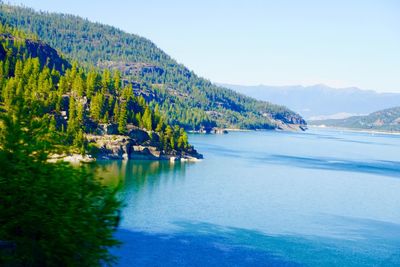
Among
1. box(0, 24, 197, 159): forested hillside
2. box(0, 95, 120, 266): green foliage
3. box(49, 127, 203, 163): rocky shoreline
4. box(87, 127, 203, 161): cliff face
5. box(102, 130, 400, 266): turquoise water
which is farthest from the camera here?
box(0, 24, 197, 159): forested hillside

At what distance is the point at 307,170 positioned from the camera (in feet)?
501

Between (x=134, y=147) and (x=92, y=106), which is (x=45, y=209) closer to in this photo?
(x=134, y=147)

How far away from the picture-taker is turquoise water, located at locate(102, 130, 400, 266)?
6122 centimetres

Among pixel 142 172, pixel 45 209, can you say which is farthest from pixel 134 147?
pixel 45 209

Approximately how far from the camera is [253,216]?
83312mm

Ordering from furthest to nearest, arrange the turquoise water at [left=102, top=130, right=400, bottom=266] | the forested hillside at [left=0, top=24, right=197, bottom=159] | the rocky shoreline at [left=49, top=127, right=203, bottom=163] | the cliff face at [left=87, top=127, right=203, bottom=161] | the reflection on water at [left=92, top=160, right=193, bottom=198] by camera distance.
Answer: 1. the forested hillside at [left=0, top=24, right=197, bottom=159]
2. the cliff face at [left=87, top=127, right=203, bottom=161]
3. the rocky shoreline at [left=49, top=127, right=203, bottom=163]
4. the reflection on water at [left=92, top=160, right=193, bottom=198]
5. the turquoise water at [left=102, top=130, right=400, bottom=266]

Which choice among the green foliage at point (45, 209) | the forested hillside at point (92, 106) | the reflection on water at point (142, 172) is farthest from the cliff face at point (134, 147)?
the green foliage at point (45, 209)

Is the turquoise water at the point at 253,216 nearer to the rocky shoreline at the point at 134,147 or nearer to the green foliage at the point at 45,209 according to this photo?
the green foliage at the point at 45,209

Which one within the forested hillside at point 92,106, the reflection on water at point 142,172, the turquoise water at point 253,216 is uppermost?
the forested hillside at point 92,106

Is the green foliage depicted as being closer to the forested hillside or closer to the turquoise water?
the turquoise water

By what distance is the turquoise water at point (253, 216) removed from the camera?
6122cm

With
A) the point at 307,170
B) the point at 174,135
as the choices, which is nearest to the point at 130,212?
the point at 174,135

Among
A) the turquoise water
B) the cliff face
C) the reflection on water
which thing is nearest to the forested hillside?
the cliff face

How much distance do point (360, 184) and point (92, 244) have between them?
118 meters
